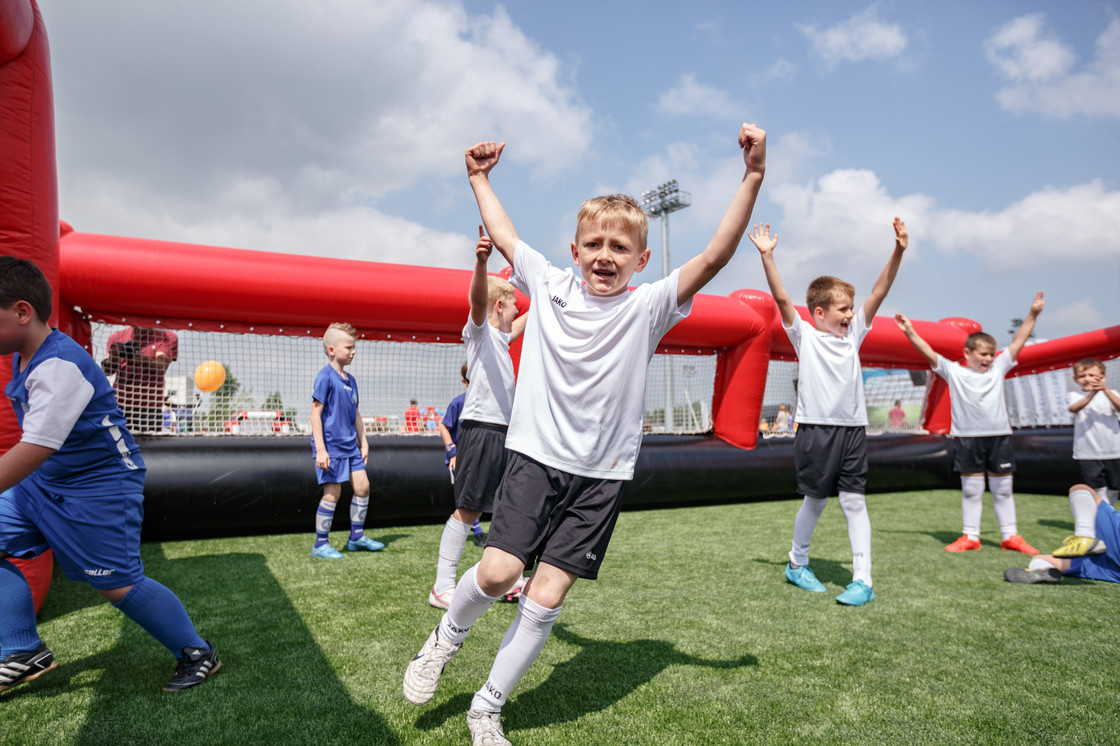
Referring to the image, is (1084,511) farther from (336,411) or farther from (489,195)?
(336,411)

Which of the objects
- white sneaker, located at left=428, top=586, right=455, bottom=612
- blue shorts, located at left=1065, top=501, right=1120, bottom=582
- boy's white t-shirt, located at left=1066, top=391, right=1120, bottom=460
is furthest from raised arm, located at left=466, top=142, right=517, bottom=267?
boy's white t-shirt, located at left=1066, top=391, right=1120, bottom=460

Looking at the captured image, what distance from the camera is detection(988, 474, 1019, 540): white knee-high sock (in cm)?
509

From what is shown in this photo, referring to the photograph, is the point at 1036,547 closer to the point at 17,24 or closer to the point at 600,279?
the point at 600,279

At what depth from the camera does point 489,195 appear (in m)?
2.34

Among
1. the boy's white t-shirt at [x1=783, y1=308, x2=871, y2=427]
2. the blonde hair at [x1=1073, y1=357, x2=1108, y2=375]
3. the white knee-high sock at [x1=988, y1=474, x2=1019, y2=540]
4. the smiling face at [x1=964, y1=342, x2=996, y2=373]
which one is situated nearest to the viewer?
the boy's white t-shirt at [x1=783, y1=308, x2=871, y2=427]

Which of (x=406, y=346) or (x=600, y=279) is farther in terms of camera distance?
(x=406, y=346)

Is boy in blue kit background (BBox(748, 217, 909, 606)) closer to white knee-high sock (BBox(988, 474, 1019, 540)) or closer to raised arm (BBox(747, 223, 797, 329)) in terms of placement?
raised arm (BBox(747, 223, 797, 329))

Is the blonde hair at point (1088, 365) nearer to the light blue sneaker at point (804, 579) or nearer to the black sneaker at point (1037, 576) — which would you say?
the black sneaker at point (1037, 576)

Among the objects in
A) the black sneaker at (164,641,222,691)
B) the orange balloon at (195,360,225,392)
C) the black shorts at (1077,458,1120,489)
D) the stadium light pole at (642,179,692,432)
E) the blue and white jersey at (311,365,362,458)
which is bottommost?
the black sneaker at (164,641,222,691)

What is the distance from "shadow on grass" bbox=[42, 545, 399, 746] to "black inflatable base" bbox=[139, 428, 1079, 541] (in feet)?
5.35

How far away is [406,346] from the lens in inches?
240

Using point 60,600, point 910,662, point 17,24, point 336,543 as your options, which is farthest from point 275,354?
point 910,662

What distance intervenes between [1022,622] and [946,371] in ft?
9.24

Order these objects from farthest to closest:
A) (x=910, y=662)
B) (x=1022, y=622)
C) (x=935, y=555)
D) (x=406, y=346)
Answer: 1. (x=406, y=346)
2. (x=935, y=555)
3. (x=1022, y=622)
4. (x=910, y=662)
